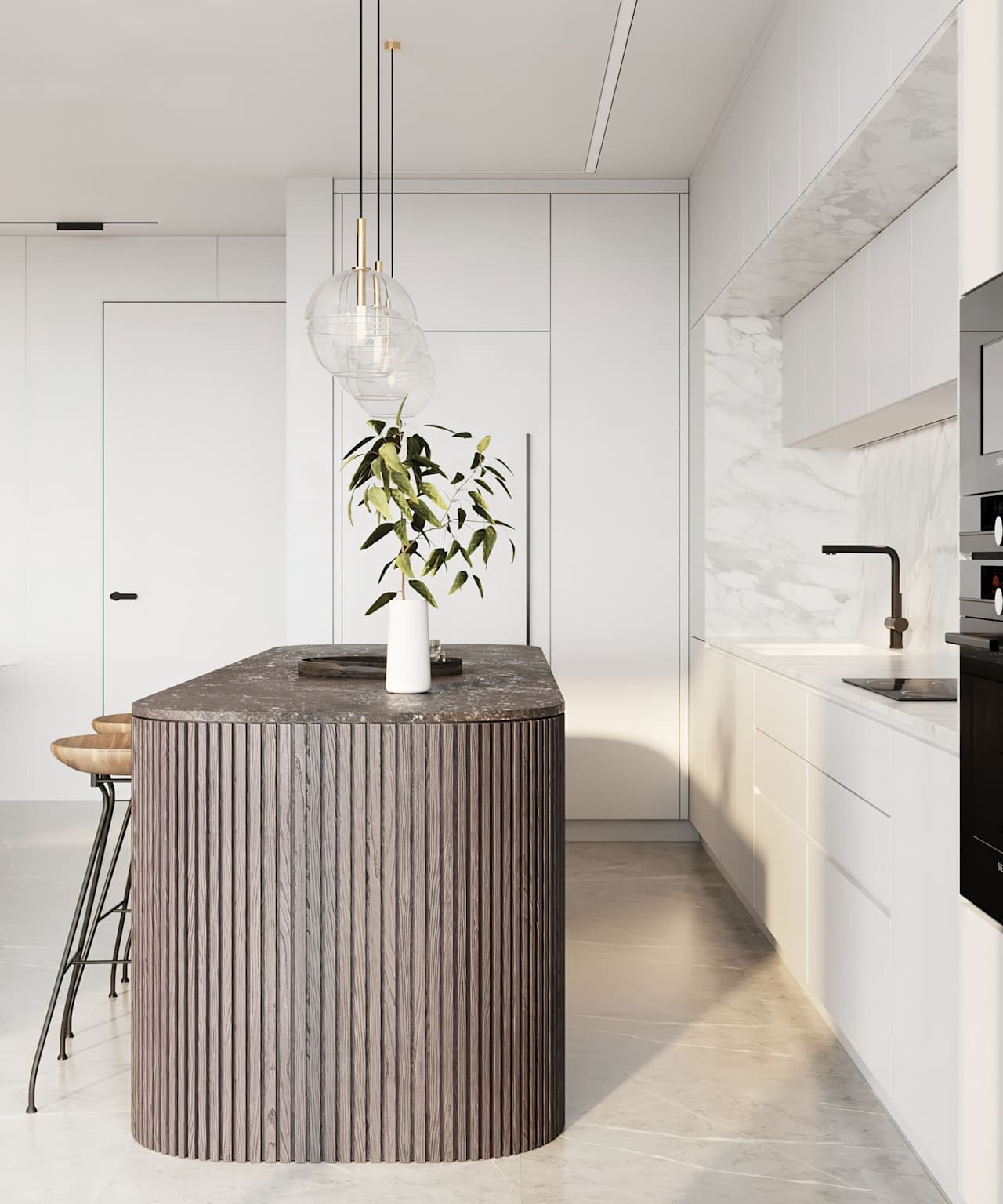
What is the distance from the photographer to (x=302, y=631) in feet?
16.4

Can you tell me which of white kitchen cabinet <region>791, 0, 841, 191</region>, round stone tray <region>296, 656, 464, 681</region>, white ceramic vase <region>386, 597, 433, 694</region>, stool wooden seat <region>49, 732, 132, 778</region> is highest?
white kitchen cabinet <region>791, 0, 841, 191</region>

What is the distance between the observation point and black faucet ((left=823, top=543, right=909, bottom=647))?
3750mm

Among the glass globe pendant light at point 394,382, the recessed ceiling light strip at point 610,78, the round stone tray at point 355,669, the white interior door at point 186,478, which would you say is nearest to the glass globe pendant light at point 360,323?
the glass globe pendant light at point 394,382

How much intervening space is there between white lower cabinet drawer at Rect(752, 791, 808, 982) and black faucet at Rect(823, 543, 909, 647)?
2.49ft

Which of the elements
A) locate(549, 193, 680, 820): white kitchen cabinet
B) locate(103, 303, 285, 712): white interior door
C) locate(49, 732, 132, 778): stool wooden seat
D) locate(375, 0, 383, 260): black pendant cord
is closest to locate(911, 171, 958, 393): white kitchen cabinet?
locate(375, 0, 383, 260): black pendant cord

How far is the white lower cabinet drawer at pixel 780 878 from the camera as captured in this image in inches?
121

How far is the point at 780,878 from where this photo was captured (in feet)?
10.8

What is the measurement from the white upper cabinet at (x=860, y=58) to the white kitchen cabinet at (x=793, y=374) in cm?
151

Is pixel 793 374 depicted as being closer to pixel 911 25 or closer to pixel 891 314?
pixel 891 314

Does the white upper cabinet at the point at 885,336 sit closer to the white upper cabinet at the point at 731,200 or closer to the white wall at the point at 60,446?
the white upper cabinet at the point at 731,200

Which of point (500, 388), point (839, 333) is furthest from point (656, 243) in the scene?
point (839, 333)

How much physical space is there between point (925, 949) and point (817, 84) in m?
2.12

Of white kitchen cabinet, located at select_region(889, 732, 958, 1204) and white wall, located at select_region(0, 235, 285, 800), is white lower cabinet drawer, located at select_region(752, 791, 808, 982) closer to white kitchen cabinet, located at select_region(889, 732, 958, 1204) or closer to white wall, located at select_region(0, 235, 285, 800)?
white kitchen cabinet, located at select_region(889, 732, 958, 1204)

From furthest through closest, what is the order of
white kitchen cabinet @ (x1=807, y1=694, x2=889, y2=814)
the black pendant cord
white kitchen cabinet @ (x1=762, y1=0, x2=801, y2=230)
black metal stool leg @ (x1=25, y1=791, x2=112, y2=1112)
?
1. the black pendant cord
2. white kitchen cabinet @ (x1=762, y1=0, x2=801, y2=230)
3. black metal stool leg @ (x1=25, y1=791, x2=112, y2=1112)
4. white kitchen cabinet @ (x1=807, y1=694, x2=889, y2=814)
